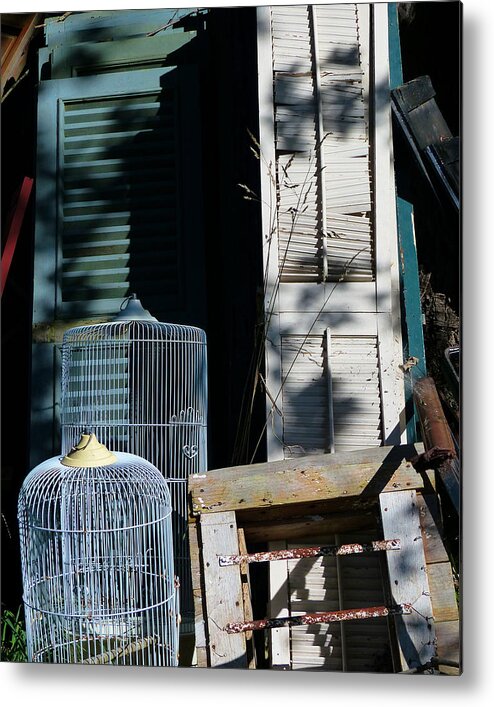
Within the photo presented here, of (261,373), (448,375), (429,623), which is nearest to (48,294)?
(261,373)

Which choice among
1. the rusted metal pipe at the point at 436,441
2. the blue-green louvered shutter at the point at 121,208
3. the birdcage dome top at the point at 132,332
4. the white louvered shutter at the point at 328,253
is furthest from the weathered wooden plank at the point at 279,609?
the blue-green louvered shutter at the point at 121,208

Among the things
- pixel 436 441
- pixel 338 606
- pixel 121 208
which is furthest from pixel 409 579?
pixel 121 208

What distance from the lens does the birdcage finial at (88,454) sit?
230 cm

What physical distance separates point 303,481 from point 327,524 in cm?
13

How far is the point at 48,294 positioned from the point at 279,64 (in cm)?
88

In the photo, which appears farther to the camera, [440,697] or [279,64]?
[279,64]

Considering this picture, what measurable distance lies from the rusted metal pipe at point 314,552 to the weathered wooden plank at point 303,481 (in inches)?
4.3

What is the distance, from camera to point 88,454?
90.7 inches

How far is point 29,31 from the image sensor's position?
255 centimetres

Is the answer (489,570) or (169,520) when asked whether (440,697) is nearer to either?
(489,570)

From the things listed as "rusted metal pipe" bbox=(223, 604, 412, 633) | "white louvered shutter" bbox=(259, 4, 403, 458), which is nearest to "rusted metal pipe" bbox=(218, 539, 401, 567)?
"rusted metal pipe" bbox=(223, 604, 412, 633)

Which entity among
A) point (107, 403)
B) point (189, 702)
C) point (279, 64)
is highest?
point (279, 64)

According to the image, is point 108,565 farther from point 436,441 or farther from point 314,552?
point 436,441

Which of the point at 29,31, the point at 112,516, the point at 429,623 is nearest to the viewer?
the point at 429,623
